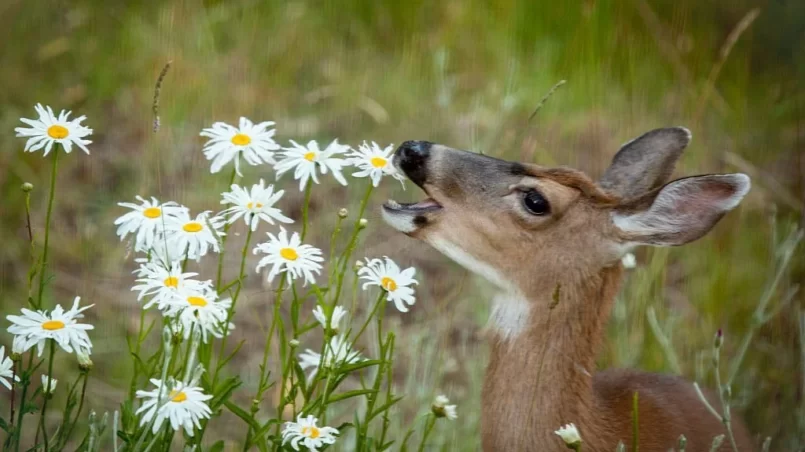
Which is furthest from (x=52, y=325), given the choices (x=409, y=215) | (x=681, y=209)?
(x=681, y=209)

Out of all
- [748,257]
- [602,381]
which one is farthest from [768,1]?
[602,381]

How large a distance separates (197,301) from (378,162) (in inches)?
18.8

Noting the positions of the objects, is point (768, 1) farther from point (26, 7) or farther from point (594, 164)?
point (26, 7)

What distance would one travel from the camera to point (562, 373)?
7.83 ft

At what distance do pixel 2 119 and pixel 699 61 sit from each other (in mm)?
1801

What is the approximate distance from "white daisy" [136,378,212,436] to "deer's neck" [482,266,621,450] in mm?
804

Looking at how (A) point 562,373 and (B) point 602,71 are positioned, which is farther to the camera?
(B) point 602,71

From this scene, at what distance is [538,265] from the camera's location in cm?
242

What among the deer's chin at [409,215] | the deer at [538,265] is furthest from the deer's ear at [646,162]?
the deer's chin at [409,215]

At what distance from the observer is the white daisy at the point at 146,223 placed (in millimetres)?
1869

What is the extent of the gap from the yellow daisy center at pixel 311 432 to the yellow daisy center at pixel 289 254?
0.93 ft

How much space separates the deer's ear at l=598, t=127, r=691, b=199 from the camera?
2674mm

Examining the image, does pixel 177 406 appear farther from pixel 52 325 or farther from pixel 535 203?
pixel 535 203

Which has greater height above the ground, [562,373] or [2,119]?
[2,119]
